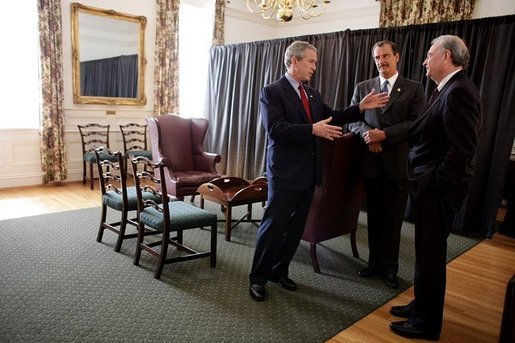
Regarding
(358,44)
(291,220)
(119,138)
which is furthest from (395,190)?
(119,138)

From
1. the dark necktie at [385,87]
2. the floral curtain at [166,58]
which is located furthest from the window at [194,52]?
the dark necktie at [385,87]

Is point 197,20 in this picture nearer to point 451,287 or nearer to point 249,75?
point 249,75

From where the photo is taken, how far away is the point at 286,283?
2.73m

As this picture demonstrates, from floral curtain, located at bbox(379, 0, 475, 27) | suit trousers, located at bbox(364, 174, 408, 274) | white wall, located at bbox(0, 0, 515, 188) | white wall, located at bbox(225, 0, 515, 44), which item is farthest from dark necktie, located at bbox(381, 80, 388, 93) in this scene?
white wall, located at bbox(225, 0, 515, 44)

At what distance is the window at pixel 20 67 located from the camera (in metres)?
5.11

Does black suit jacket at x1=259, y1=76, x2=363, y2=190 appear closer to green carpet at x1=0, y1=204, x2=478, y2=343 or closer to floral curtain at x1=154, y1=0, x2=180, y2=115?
green carpet at x1=0, y1=204, x2=478, y2=343

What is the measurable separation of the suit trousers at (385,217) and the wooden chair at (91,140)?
149 inches

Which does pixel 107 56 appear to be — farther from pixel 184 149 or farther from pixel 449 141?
pixel 449 141

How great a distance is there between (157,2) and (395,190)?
4.99 metres

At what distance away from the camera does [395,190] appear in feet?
9.14

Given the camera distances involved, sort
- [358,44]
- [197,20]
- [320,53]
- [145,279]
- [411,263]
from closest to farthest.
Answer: [145,279], [411,263], [358,44], [320,53], [197,20]

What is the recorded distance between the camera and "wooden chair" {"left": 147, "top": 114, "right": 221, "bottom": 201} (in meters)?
4.34

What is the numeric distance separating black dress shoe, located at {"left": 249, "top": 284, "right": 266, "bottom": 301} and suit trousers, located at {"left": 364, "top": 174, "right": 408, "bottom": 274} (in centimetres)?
92

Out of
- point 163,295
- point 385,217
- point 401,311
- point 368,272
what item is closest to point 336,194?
point 385,217
